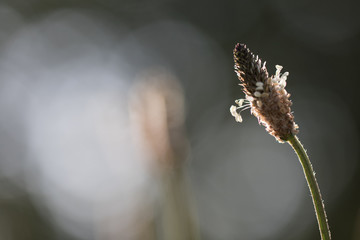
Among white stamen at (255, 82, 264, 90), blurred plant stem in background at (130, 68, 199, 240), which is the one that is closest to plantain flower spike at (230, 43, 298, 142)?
white stamen at (255, 82, 264, 90)

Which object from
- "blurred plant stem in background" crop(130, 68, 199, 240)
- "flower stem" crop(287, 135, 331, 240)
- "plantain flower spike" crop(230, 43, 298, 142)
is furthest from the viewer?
"blurred plant stem in background" crop(130, 68, 199, 240)

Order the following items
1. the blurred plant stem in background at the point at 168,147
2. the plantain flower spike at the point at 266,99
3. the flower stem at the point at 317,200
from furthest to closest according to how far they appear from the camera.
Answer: the blurred plant stem in background at the point at 168,147 < the plantain flower spike at the point at 266,99 < the flower stem at the point at 317,200

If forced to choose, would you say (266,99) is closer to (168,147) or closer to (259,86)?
(259,86)

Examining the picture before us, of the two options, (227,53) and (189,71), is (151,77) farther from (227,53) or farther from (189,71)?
(189,71)

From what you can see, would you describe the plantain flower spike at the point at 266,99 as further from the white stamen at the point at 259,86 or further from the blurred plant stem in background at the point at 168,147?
the blurred plant stem in background at the point at 168,147

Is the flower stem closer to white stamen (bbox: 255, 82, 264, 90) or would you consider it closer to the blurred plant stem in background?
white stamen (bbox: 255, 82, 264, 90)

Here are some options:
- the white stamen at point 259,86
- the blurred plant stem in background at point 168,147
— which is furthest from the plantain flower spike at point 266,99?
the blurred plant stem in background at point 168,147

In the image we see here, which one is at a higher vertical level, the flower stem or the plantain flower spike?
the plantain flower spike

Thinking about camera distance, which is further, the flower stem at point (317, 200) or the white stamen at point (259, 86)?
the white stamen at point (259, 86)

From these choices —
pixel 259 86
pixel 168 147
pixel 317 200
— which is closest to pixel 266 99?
pixel 259 86
